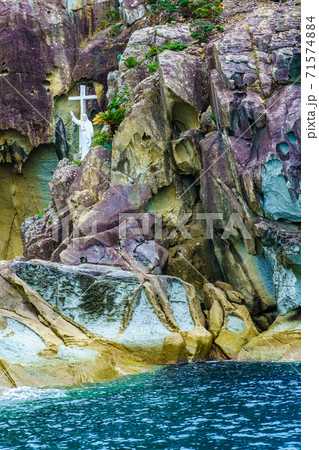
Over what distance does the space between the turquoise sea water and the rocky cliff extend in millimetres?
3308

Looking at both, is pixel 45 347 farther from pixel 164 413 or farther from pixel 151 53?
pixel 151 53

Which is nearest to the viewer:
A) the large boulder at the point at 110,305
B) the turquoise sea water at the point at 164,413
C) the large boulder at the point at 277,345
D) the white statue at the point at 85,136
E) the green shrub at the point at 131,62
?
the turquoise sea water at the point at 164,413

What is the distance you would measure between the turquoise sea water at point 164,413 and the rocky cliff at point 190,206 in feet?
10.9

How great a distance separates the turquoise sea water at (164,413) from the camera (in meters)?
13.1

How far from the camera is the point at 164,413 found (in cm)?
1505

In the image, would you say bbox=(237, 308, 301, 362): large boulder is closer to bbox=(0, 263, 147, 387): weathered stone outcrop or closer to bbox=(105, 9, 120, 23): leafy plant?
bbox=(0, 263, 147, 387): weathered stone outcrop

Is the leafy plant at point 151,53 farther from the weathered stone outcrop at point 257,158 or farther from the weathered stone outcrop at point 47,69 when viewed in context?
the weathered stone outcrop at point 47,69

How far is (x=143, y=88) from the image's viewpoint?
28891 millimetres

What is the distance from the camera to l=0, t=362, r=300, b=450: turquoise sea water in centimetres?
1312

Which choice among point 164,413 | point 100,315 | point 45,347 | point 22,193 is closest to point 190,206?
point 100,315

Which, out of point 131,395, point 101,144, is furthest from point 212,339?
point 101,144

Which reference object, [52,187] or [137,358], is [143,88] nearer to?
[52,187]

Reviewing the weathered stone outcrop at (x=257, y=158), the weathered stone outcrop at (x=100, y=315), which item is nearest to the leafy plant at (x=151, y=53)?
the weathered stone outcrop at (x=257, y=158)

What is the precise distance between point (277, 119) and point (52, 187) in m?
11.8
